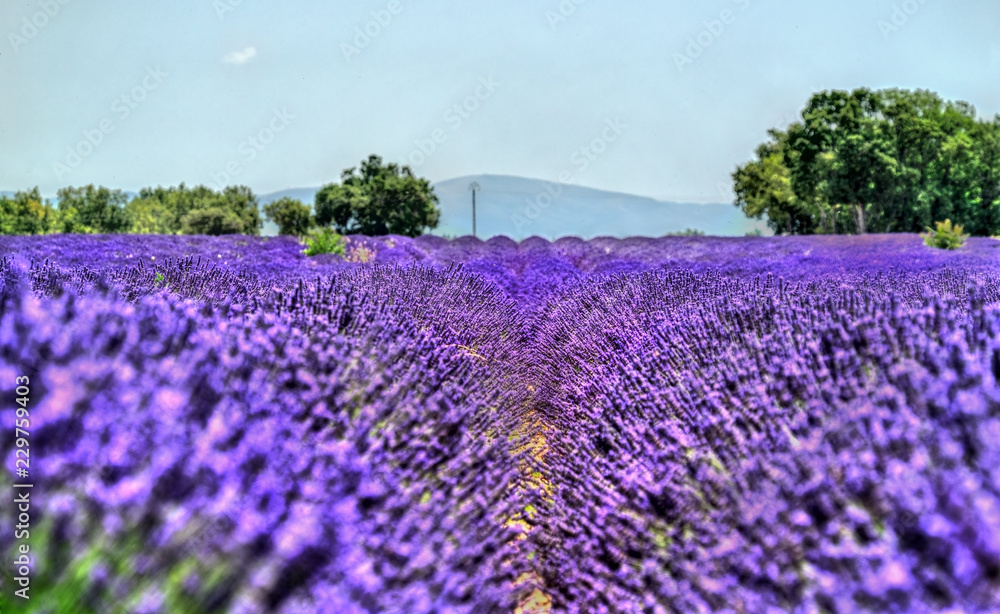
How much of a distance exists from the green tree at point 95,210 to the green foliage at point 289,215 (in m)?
10.3

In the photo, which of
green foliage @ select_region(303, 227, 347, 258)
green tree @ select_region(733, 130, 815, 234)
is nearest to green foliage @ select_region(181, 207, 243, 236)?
green tree @ select_region(733, 130, 815, 234)

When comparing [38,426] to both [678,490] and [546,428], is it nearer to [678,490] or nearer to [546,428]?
[678,490]

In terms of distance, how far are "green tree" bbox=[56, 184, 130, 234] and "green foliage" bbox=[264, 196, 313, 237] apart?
A: 10325 millimetres

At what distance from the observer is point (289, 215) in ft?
182

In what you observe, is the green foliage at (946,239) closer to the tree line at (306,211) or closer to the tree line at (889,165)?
the tree line at (889,165)

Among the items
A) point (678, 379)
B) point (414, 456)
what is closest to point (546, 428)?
point (678, 379)

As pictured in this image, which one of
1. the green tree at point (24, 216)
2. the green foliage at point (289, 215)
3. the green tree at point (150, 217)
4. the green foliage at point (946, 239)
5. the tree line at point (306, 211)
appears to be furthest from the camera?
the green tree at point (150, 217)

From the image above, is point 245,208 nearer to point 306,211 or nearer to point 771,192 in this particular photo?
point 306,211

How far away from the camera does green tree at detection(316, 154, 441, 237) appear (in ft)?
153

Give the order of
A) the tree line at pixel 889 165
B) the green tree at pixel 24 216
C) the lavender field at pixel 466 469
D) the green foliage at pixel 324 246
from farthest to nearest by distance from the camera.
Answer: the green tree at pixel 24 216, the tree line at pixel 889 165, the green foliage at pixel 324 246, the lavender field at pixel 466 469

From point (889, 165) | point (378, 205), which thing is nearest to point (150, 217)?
point (378, 205)

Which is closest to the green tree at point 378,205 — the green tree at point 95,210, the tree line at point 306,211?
the tree line at point 306,211

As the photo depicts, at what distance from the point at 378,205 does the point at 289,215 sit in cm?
1227

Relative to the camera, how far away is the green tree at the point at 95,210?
48812 millimetres
